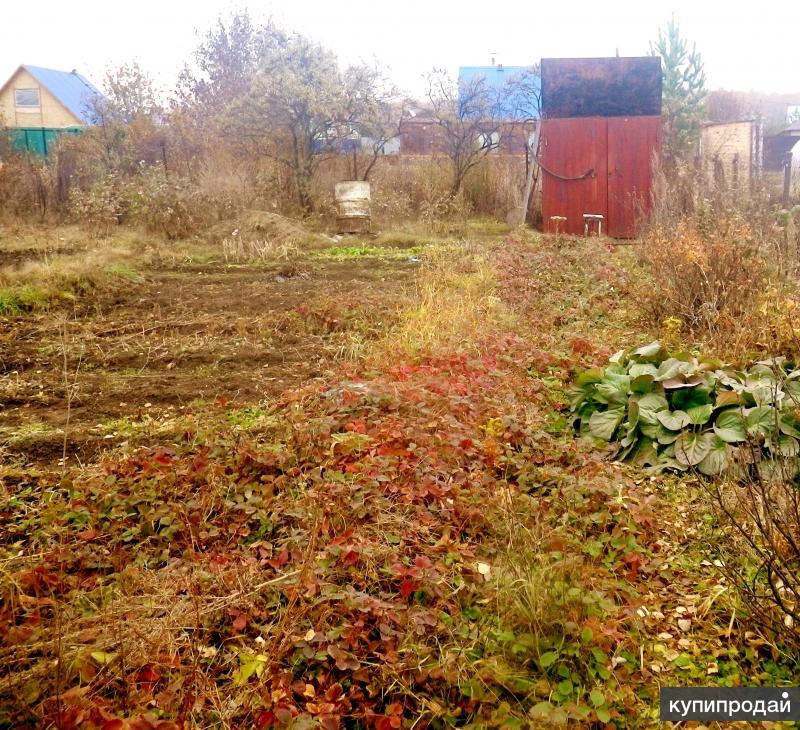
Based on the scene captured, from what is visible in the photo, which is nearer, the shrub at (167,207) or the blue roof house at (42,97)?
the shrub at (167,207)

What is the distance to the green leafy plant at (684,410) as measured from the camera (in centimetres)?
416

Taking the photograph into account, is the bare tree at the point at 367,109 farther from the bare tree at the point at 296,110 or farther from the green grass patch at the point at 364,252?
the green grass patch at the point at 364,252

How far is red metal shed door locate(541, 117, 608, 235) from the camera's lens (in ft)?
52.7

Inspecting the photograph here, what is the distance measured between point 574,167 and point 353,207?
4.67 metres

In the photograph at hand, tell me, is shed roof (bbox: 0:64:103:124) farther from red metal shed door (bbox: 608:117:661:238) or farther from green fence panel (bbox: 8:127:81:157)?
red metal shed door (bbox: 608:117:661:238)

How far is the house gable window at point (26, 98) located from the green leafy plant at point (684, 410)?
46.4 meters

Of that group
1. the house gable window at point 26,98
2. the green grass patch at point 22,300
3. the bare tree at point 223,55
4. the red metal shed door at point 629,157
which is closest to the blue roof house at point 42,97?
the house gable window at point 26,98

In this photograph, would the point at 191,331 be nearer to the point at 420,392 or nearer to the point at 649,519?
the point at 420,392

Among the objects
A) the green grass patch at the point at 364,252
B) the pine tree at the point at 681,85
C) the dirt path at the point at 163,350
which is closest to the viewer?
the dirt path at the point at 163,350

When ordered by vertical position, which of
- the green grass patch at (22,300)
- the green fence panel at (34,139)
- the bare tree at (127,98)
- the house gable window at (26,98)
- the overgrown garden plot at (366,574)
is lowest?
the overgrown garden plot at (366,574)

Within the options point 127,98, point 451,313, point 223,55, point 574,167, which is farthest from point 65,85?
point 451,313

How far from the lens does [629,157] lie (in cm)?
1599

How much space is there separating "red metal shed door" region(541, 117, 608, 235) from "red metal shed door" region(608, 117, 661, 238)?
17 centimetres

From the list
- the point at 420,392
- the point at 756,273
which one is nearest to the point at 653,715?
the point at 420,392
